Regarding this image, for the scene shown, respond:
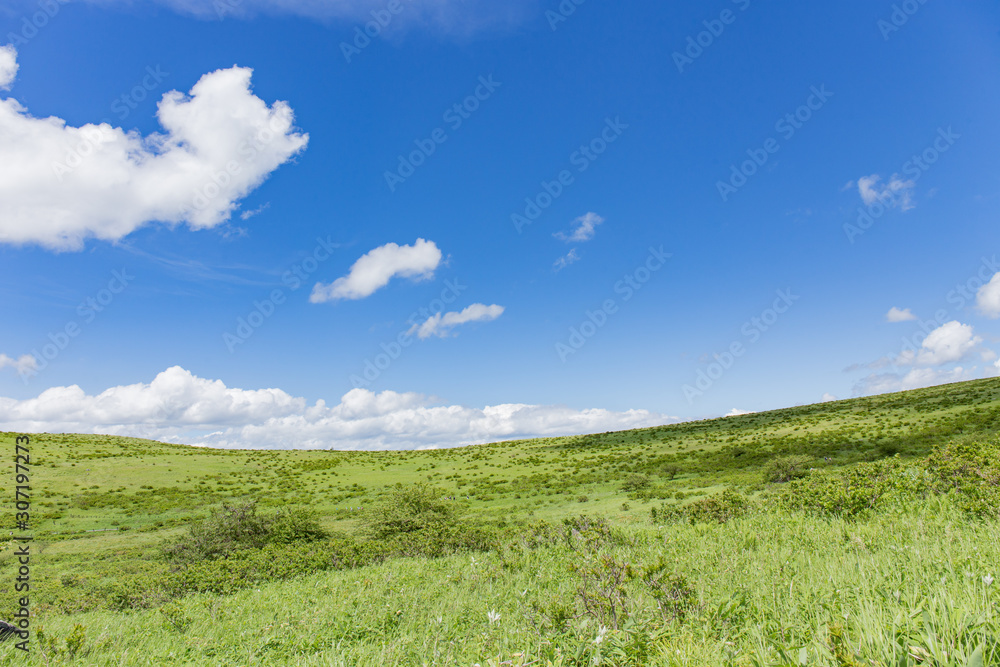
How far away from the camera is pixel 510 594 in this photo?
862 centimetres

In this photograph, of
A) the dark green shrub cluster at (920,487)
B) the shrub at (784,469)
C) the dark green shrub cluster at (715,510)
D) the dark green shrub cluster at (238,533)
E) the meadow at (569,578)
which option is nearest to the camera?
the meadow at (569,578)

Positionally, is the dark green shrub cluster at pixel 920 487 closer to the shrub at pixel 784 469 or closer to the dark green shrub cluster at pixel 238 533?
the shrub at pixel 784 469

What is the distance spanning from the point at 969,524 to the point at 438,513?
22.6m

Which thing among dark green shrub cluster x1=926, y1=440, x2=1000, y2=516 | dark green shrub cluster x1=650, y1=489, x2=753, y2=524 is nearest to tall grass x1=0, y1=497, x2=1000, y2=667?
dark green shrub cluster x1=926, y1=440, x2=1000, y2=516

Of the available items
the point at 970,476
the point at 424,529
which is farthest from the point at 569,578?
the point at 424,529

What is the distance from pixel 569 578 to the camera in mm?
9086

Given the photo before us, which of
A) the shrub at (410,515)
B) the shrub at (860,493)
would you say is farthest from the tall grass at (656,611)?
the shrub at (410,515)

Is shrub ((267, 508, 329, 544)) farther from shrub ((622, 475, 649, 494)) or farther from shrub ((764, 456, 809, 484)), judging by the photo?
shrub ((764, 456, 809, 484))

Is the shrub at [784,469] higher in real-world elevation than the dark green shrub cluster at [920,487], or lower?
lower

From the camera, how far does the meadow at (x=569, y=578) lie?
406 cm

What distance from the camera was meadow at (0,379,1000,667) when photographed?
13.3 ft

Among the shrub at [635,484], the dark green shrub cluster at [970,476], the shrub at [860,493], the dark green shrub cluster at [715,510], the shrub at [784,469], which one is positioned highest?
the dark green shrub cluster at [970,476]

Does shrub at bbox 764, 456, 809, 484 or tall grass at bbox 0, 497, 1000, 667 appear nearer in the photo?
tall grass at bbox 0, 497, 1000, 667

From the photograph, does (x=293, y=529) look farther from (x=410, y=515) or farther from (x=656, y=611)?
(x=656, y=611)
